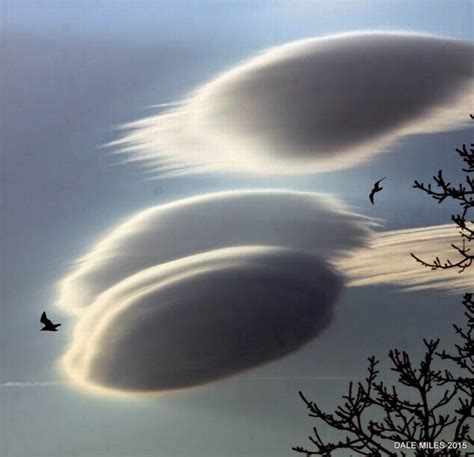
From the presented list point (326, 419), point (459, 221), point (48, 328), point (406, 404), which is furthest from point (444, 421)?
point (48, 328)

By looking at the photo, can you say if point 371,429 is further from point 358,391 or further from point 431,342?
point 431,342

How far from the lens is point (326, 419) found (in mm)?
10328

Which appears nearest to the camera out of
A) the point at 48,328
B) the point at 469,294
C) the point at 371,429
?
the point at 371,429

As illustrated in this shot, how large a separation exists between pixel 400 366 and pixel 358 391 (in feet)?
2.12

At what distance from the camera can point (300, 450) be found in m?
10.4

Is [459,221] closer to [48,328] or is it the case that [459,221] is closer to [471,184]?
[471,184]

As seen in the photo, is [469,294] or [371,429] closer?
[371,429]

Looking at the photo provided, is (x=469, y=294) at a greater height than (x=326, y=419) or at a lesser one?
greater

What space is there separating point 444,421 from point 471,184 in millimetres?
2587

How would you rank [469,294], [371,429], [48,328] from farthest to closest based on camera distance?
[48,328] < [469,294] < [371,429]

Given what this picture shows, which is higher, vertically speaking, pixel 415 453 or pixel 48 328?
pixel 48 328

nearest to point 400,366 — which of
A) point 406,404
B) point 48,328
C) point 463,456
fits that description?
point 406,404

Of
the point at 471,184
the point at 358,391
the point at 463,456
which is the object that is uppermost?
the point at 471,184

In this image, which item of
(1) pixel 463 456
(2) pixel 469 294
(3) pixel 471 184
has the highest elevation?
(3) pixel 471 184
